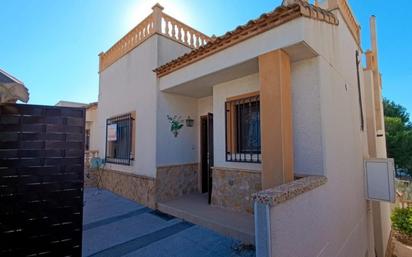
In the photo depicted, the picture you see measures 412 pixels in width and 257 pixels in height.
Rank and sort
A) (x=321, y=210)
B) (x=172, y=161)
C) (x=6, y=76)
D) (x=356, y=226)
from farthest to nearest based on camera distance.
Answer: (x=172, y=161)
(x=356, y=226)
(x=321, y=210)
(x=6, y=76)

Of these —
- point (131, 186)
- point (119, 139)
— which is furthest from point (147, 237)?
point (119, 139)

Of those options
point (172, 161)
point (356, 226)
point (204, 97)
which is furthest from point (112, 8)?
point (356, 226)

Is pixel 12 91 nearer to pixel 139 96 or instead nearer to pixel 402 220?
pixel 139 96

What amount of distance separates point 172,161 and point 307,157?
465 centimetres

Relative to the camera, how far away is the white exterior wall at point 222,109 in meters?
6.05

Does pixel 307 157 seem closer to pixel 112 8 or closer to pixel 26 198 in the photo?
pixel 26 198

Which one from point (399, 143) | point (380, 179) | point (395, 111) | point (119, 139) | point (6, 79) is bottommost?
point (380, 179)

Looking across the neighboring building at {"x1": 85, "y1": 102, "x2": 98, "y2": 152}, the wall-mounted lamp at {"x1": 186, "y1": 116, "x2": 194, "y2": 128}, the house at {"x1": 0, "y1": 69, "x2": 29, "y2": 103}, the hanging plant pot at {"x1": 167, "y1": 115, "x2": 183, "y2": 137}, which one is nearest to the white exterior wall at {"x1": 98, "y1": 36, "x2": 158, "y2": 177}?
the hanging plant pot at {"x1": 167, "y1": 115, "x2": 183, "y2": 137}

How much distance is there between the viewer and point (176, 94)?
801 centimetres

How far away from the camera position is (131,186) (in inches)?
326

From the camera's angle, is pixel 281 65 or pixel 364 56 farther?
pixel 364 56

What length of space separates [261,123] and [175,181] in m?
4.50

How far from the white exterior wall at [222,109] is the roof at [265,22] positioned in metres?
1.17

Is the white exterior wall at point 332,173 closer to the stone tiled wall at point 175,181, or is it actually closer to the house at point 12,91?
the house at point 12,91
